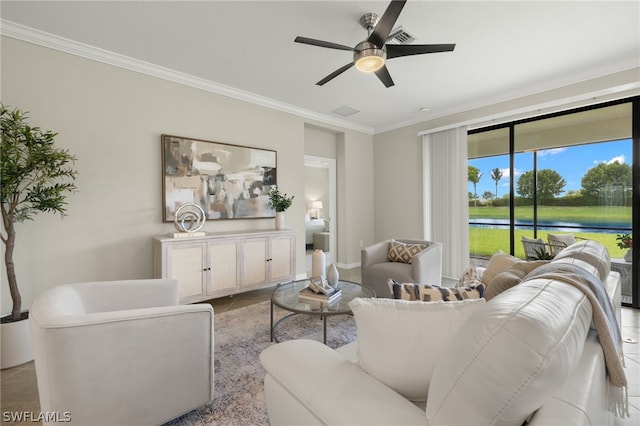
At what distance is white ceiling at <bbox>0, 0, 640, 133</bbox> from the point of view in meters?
2.19

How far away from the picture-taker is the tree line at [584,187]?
3.26m

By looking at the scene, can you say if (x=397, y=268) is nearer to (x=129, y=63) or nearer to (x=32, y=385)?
(x=32, y=385)

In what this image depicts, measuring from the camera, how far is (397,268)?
3176 mm

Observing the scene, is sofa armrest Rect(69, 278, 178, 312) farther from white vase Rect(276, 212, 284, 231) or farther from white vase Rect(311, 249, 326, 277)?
white vase Rect(276, 212, 284, 231)

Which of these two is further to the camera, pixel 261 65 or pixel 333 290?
pixel 261 65

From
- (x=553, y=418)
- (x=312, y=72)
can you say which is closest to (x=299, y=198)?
(x=312, y=72)

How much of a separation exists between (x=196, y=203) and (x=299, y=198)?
1575mm

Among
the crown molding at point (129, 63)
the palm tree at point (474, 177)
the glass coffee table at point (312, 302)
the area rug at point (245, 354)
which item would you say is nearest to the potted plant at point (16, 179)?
the crown molding at point (129, 63)

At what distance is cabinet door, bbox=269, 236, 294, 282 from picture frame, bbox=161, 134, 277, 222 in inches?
20.4

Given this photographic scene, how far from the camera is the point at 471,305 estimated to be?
984 millimetres

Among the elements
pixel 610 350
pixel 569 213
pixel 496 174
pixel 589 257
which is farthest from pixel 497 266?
pixel 496 174

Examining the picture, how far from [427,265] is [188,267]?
8.48 feet

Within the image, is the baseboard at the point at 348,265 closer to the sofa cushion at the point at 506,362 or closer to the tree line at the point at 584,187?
the tree line at the point at 584,187

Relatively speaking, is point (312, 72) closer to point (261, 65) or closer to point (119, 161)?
point (261, 65)
